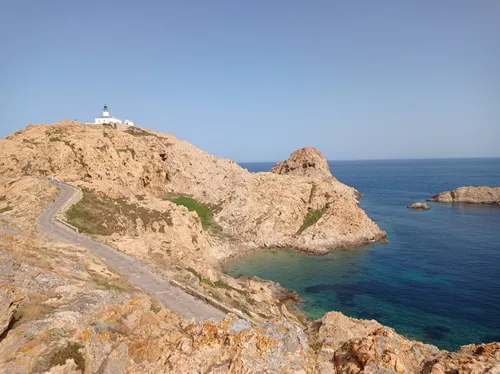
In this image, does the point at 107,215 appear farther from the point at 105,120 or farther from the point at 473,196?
the point at 473,196

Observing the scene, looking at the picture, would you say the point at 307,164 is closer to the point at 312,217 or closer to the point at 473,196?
the point at 312,217

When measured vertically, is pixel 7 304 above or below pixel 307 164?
below

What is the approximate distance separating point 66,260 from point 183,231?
25.4 metres

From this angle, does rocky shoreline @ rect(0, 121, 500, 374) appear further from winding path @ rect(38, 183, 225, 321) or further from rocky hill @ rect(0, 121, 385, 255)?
winding path @ rect(38, 183, 225, 321)

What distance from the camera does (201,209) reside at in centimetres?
7162

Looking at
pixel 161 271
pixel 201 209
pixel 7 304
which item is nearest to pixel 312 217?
pixel 201 209

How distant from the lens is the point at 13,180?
38250mm

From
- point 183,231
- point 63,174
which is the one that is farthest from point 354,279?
point 63,174

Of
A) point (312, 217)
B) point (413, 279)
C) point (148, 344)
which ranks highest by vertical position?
point (148, 344)

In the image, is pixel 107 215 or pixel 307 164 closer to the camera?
pixel 107 215

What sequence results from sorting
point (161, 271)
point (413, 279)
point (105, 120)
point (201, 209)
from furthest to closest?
point (105, 120) < point (201, 209) < point (413, 279) < point (161, 271)

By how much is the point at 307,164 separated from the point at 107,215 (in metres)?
94.2

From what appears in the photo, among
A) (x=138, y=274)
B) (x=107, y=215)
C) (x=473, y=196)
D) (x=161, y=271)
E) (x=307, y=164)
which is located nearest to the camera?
(x=138, y=274)

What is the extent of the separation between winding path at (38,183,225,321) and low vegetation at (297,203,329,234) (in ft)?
153
